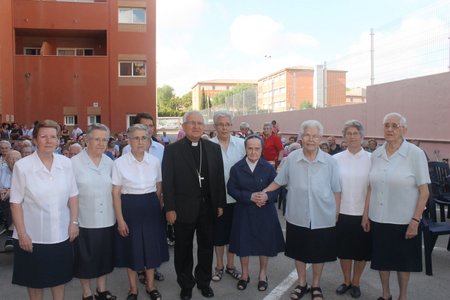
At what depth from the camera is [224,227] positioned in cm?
512

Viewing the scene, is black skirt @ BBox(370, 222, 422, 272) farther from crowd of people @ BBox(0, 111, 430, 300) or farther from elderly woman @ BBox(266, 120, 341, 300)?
elderly woman @ BBox(266, 120, 341, 300)

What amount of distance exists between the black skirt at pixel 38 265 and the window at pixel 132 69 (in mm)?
22560

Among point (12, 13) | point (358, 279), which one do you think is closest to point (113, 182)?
point (358, 279)

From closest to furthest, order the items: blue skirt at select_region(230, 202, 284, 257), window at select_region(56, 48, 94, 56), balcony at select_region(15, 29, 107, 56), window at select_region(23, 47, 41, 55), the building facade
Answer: blue skirt at select_region(230, 202, 284, 257) < the building facade < balcony at select_region(15, 29, 107, 56) < window at select_region(23, 47, 41, 55) < window at select_region(56, 48, 94, 56)

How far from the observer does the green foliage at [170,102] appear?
96.7 m

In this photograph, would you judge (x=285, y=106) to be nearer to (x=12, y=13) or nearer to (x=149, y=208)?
(x=12, y=13)

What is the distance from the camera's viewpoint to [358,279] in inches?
181

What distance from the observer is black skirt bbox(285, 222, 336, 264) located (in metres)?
4.41

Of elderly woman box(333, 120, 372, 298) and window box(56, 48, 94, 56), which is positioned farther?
window box(56, 48, 94, 56)

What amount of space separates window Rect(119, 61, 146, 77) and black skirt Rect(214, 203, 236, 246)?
847 inches

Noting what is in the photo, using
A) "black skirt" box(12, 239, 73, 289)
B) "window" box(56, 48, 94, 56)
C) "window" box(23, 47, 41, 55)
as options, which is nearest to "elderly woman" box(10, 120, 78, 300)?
"black skirt" box(12, 239, 73, 289)

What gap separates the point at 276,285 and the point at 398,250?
1.49 metres

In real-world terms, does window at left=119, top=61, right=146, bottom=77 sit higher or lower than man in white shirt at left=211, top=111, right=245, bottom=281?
higher

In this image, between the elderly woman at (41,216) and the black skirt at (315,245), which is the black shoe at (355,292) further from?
the elderly woman at (41,216)
